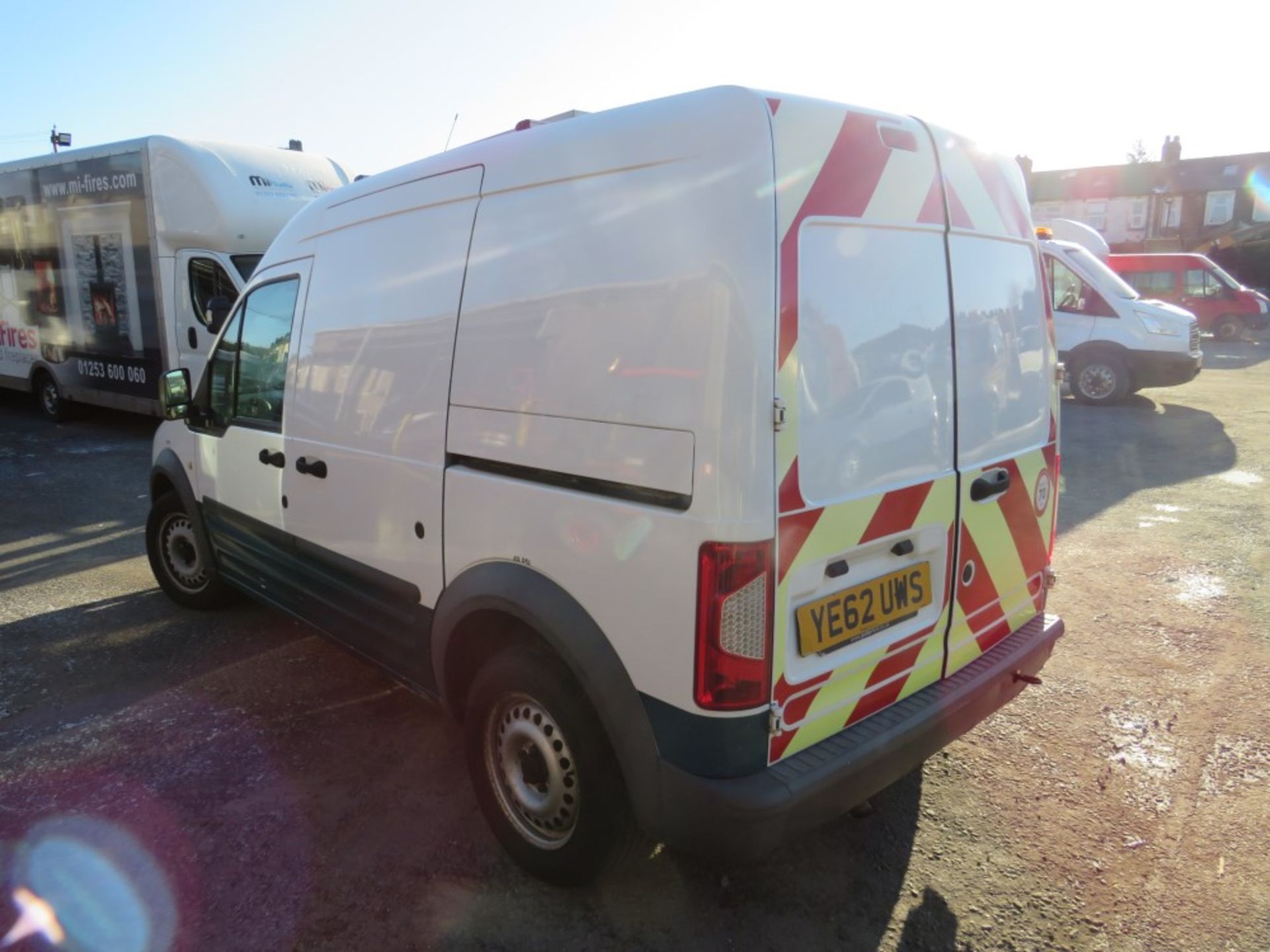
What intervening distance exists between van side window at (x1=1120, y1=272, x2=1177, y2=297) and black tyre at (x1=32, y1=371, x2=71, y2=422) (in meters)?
19.9

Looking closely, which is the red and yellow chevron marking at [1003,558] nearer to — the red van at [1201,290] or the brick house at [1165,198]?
the red van at [1201,290]

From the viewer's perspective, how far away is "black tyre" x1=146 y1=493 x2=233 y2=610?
499 cm

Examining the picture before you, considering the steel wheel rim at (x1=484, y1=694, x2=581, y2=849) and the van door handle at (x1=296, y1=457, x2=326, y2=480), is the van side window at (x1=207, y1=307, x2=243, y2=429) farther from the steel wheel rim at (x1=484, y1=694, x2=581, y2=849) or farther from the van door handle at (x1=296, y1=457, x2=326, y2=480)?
the steel wheel rim at (x1=484, y1=694, x2=581, y2=849)

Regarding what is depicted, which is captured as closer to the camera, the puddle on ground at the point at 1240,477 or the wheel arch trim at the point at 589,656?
the wheel arch trim at the point at 589,656

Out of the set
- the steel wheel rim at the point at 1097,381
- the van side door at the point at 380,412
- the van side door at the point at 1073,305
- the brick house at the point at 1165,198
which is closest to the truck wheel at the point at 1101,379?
the steel wheel rim at the point at 1097,381

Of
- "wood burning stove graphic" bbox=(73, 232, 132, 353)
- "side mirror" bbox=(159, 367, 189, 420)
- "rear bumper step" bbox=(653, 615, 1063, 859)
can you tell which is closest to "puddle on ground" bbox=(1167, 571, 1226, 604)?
"rear bumper step" bbox=(653, 615, 1063, 859)

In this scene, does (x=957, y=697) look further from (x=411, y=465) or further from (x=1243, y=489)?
(x=1243, y=489)

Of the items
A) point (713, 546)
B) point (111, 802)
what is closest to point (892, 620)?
point (713, 546)

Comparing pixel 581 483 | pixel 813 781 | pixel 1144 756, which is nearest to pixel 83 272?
pixel 581 483

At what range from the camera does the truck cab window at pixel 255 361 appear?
3826mm

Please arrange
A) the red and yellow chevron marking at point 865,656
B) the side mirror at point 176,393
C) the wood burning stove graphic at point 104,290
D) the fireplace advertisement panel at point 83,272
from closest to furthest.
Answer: the red and yellow chevron marking at point 865,656 < the side mirror at point 176,393 < the fireplace advertisement panel at point 83,272 < the wood burning stove graphic at point 104,290

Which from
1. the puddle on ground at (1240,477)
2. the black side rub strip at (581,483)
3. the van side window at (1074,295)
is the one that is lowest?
the puddle on ground at (1240,477)

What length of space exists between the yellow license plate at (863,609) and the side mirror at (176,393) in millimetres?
3623

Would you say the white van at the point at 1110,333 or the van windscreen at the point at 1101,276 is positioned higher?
the van windscreen at the point at 1101,276
